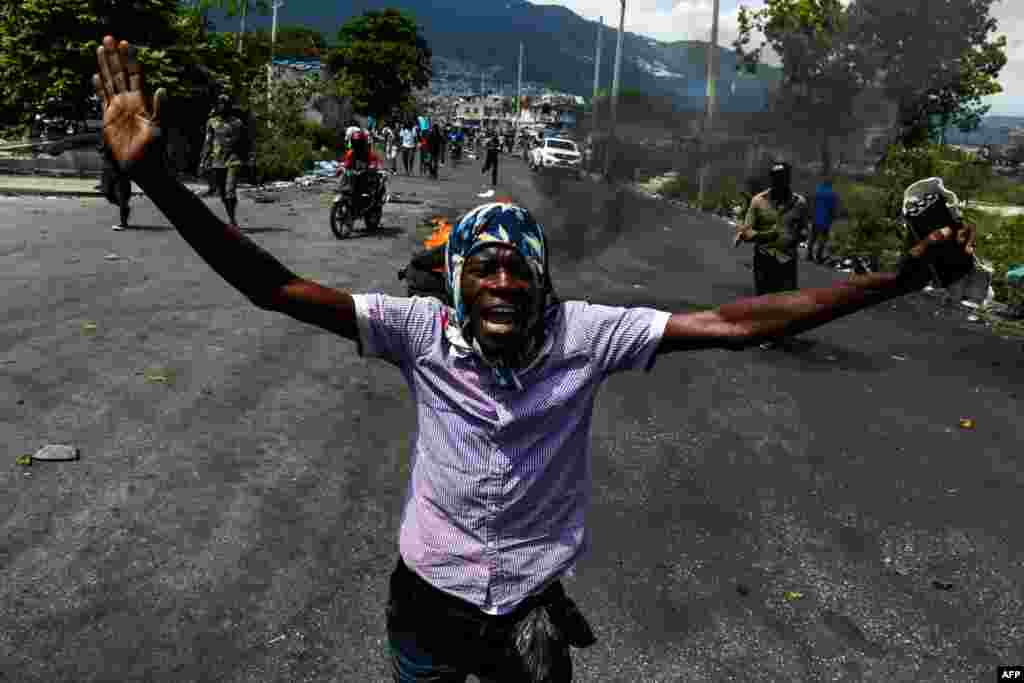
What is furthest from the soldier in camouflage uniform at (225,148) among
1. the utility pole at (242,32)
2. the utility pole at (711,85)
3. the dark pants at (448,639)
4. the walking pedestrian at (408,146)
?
the walking pedestrian at (408,146)

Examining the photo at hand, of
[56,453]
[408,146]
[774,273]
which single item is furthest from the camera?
[408,146]

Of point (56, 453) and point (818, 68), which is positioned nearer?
point (56, 453)

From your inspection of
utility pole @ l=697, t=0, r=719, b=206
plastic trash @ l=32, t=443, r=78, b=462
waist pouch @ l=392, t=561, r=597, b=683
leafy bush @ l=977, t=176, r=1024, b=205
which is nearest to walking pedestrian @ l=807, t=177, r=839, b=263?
leafy bush @ l=977, t=176, r=1024, b=205

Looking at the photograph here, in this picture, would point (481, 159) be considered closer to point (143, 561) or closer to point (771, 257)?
point (771, 257)

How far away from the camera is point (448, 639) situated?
2.21 meters

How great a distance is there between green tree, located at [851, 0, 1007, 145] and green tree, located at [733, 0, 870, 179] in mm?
244

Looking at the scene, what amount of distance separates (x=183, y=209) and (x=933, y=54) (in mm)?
7308

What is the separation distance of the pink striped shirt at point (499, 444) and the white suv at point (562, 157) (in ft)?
30.3

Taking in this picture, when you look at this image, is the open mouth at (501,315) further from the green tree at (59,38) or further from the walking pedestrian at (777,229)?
the green tree at (59,38)

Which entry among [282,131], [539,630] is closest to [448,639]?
[539,630]

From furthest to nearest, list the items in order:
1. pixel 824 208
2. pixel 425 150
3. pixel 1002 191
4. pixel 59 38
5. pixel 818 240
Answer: pixel 425 150, pixel 59 38, pixel 1002 191, pixel 818 240, pixel 824 208

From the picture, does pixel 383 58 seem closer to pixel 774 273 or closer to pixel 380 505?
pixel 774 273

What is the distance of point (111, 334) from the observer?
8.16m

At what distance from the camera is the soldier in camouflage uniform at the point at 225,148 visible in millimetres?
14203
